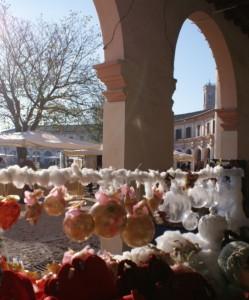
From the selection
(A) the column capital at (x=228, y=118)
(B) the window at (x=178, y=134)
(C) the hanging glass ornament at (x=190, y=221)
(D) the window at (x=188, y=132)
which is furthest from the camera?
(B) the window at (x=178, y=134)

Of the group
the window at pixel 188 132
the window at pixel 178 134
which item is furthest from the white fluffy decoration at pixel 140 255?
the window at pixel 178 134

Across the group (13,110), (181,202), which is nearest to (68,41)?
(13,110)

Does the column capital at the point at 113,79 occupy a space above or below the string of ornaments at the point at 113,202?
above

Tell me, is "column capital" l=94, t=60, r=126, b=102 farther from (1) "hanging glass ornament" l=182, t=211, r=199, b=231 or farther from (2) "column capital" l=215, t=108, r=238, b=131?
(2) "column capital" l=215, t=108, r=238, b=131

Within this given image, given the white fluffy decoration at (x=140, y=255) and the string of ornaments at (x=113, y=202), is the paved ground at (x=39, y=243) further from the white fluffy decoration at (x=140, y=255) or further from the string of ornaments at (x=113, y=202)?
the white fluffy decoration at (x=140, y=255)

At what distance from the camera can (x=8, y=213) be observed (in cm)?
96

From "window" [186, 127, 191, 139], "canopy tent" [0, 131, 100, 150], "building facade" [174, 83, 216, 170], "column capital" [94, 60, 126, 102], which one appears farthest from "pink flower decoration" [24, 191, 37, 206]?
"window" [186, 127, 191, 139]

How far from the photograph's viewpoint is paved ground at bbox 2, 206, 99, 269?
3828 millimetres

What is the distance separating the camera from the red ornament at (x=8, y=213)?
0.95 metres

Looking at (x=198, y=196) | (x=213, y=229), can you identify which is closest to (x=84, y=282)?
(x=213, y=229)

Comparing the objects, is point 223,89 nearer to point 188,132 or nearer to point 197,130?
point 197,130

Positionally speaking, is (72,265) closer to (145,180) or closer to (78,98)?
(145,180)

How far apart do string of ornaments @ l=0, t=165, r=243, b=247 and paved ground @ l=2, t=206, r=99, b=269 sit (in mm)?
2182

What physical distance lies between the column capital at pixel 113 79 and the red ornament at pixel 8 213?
2115mm
